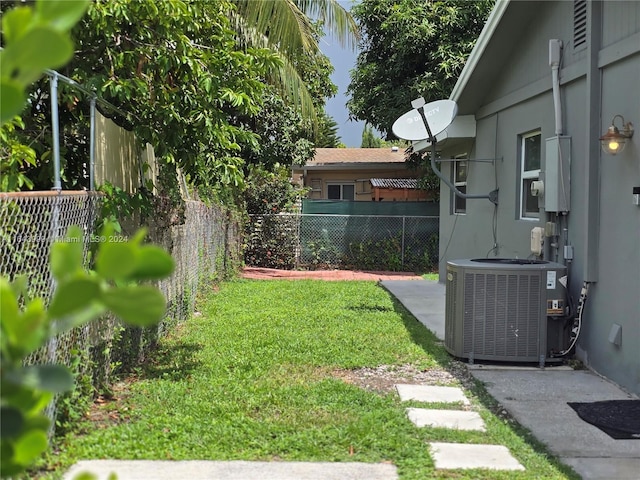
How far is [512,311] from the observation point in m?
6.48

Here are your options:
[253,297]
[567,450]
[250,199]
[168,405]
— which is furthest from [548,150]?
[250,199]

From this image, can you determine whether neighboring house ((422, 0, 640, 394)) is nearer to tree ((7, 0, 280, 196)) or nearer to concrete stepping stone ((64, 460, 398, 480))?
concrete stepping stone ((64, 460, 398, 480))

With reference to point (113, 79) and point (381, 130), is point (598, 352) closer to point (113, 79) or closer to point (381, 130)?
point (113, 79)

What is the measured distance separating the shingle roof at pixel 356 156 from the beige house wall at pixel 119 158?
57.7 ft

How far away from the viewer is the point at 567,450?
425cm

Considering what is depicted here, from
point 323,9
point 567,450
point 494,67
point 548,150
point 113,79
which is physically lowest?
point 567,450

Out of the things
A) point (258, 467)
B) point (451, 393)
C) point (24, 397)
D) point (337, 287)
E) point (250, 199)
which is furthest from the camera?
point (250, 199)

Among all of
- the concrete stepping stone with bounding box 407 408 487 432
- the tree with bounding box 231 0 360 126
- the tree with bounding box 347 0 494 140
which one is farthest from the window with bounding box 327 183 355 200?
the concrete stepping stone with bounding box 407 408 487 432

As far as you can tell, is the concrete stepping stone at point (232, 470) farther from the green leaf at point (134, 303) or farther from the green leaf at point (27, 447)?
the green leaf at point (134, 303)

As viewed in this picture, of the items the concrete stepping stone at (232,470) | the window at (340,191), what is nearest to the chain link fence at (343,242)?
the window at (340,191)

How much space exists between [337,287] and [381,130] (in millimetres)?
6755

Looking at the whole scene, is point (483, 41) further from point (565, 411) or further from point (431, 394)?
point (565, 411)

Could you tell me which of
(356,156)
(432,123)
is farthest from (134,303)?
(356,156)

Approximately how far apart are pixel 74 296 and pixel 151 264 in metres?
0.12
